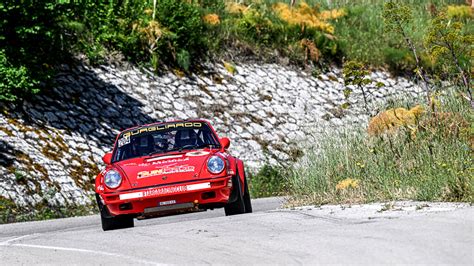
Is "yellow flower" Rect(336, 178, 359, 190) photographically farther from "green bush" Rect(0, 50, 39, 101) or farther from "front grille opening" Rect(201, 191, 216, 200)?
"green bush" Rect(0, 50, 39, 101)

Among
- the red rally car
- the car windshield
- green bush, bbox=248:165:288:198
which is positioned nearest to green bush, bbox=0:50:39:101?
green bush, bbox=248:165:288:198

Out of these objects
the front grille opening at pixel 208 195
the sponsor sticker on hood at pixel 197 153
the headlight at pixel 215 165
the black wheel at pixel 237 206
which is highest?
the sponsor sticker on hood at pixel 197 153

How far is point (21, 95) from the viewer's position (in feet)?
74.5

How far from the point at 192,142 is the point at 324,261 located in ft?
21.2

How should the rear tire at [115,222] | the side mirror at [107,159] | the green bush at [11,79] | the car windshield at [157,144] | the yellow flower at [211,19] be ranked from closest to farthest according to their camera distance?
the rear tire at [115,222]
the side mirror at [107,159]
the car windshield at [157,144]
the green bush at [11,79]
the yellow flower at [211,19]

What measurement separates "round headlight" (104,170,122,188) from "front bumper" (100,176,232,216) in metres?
0.11

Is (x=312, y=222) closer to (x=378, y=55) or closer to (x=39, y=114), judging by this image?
(x=39, y=114)

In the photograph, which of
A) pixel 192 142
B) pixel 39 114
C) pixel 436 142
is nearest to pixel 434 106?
pixel 436 142

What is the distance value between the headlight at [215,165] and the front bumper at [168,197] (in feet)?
0.40

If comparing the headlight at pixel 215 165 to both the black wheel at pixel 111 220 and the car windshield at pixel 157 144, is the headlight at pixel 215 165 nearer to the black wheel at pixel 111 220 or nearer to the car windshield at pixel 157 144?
the car windshield at pixel 157 144

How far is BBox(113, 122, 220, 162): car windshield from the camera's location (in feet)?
45.4

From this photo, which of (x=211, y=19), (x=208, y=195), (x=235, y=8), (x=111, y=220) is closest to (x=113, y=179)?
(x=111, y=220)

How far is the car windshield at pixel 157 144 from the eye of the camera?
Answer: 13.8 meters

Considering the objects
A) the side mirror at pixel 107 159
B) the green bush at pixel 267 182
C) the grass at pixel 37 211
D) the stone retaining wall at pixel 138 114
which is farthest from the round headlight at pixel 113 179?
the green bush at pixel 267 182
